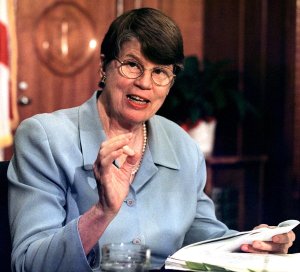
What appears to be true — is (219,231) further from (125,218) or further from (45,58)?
(45,58)

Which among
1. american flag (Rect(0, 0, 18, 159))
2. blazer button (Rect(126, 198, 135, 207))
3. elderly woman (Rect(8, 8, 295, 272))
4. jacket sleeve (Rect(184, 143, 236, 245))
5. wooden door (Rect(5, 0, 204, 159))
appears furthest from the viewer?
wooden door (Rect(5, 0, 204, 159))

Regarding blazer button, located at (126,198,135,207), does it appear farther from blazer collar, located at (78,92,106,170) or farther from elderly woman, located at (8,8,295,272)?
blazer collar, located at (78,92,106,170)

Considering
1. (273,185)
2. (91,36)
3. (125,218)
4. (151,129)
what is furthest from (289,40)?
(125,218)

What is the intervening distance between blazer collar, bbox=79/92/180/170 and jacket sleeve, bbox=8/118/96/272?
117 millimetres

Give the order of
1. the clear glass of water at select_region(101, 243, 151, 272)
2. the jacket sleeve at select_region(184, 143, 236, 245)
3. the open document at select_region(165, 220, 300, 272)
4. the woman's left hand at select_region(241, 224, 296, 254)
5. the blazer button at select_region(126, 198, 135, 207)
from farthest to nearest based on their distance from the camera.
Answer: the jacket sleeve at select_region(184, 143, 236, 245), the blazer button at select_region(126, 198, 135, 207), the woman's left hand at select_region(241, 224, 296, 254), the open document at select_region(165, 220, 300, 272), the clear glass of water at select_region(101, 243, 151, 272)

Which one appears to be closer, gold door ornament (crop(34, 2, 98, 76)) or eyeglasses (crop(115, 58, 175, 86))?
eyeglasses (crop(115, 58, 175, 86))

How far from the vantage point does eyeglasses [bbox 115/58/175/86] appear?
1.96 metres

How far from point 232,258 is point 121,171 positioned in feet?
1.16

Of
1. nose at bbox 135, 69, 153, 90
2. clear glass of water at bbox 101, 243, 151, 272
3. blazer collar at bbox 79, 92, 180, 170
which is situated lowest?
clear glass of water at bbox 101, 243, 151, 272

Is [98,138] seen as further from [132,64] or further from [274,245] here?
[274,245]

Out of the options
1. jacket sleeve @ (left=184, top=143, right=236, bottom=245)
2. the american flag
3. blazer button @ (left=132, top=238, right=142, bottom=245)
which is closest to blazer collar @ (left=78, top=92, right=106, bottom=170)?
blazer button @ (left=132, top=238, right=142, bottom=245)

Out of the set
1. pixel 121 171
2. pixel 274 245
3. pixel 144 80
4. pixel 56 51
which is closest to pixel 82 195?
pixel 121 171

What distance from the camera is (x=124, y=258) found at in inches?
52.5

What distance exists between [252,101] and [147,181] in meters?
3.24
